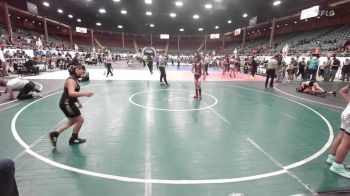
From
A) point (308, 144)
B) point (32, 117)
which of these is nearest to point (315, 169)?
point (308, 144)

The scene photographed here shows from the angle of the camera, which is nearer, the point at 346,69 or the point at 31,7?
the point at 346,69

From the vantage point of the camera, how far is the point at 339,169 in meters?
4.22

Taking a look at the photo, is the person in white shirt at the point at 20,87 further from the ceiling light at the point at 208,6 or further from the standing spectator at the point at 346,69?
the ceiling light at the point at 208,6

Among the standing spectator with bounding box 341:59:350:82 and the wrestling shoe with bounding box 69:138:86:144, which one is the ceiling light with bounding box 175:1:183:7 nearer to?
the standing spectator with bounding box 341:59:350:82

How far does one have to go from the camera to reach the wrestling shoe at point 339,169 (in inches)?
163

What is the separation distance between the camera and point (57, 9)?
35.4 m

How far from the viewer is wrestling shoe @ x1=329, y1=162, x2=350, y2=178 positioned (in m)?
4.13

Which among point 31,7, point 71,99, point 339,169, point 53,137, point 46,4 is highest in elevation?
point 46,4

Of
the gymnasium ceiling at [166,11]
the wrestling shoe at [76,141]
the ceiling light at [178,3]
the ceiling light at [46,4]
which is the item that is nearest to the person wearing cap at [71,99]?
the wrestling shoe at [76,141]

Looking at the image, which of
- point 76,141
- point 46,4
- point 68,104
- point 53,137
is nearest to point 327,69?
point 76,141

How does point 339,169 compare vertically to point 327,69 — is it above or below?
below

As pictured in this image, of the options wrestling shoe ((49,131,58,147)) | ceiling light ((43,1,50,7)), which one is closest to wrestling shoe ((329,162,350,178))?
wrestling shoe ((49,131,58,147))

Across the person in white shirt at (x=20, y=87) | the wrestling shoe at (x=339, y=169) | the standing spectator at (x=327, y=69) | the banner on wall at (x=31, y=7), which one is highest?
the banner on wall at (x=31, y=7)

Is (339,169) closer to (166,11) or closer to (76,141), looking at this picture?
(76,141)
